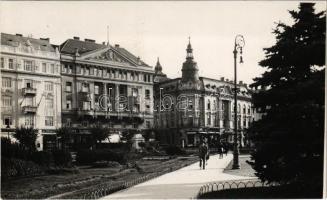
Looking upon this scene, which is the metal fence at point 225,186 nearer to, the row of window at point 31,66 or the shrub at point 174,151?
the row of window at point 31,66

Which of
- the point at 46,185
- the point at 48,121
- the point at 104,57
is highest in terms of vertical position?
the point at 104,57

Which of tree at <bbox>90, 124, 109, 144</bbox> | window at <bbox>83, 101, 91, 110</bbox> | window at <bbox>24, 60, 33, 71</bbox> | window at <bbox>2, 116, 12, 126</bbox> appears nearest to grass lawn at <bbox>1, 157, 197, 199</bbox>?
window at <bbox>2, 116, 12, 126</bbox>

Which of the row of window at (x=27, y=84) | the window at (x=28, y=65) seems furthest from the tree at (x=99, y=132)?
the window at (x=28, y=65)

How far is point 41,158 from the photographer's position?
18.5m

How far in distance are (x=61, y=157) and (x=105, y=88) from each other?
4.48 m

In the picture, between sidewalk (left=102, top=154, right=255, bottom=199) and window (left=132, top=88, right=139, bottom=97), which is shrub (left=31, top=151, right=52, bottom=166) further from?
sidewalk (left=102, top=154, right=255, bottom=199)

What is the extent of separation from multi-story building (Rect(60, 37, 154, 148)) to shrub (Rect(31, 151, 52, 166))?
295 cm

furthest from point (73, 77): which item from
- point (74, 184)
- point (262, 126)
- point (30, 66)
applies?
point (262, 126)

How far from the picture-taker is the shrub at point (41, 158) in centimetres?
1821

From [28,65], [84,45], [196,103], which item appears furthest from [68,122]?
[196,103]

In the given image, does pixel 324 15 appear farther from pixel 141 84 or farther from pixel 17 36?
pixel 141 84

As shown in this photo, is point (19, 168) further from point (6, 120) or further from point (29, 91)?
point (6, 120)

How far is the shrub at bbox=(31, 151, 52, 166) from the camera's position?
18212 mm

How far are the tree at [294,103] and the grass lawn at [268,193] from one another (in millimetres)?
334
